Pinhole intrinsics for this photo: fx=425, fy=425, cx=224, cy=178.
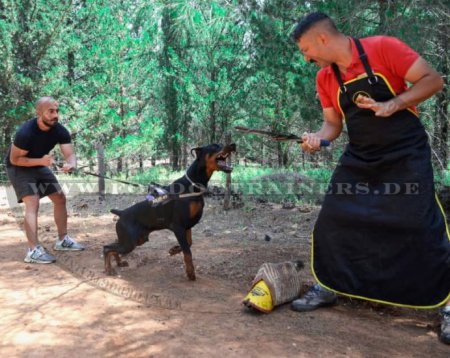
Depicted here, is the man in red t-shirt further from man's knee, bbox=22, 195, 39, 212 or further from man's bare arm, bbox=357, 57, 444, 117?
man's knee, bbox=22, 195, 39, 212

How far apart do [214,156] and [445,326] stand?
243 cm

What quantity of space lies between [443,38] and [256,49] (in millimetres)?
2665

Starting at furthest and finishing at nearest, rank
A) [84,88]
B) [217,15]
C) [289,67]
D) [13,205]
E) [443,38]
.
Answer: [84,88]
[13,205]
[217,15]
[289,67]
[443,38]

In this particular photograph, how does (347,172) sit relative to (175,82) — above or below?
below

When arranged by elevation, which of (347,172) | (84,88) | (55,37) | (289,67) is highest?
(55,37)

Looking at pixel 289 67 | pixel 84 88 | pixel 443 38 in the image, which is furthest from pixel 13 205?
pixel 443 38

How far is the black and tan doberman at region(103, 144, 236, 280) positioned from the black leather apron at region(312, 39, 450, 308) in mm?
1439

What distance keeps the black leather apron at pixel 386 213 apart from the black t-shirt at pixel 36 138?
3.73 m

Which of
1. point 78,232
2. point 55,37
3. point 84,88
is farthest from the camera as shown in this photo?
point 84,88

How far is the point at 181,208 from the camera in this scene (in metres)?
4.27

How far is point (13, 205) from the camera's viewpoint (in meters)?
9.94

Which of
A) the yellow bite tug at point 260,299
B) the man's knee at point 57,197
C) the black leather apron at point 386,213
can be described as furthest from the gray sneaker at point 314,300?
the man's knee at point 57,197

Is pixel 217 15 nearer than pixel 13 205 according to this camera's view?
Yes

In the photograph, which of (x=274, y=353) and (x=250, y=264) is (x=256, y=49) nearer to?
(x=250, y=264)
